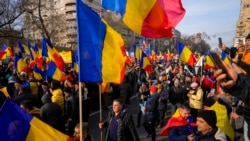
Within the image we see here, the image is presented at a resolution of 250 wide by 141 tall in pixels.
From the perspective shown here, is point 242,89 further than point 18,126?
No

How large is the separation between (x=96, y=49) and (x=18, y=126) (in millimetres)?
2024

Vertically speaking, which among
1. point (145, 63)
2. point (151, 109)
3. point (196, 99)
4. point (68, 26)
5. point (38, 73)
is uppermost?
point (68, 26)

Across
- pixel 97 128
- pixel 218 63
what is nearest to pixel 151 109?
pixel 97 128

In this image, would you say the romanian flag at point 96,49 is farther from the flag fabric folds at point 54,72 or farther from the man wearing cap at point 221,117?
the flag fabric folds at point 54,72

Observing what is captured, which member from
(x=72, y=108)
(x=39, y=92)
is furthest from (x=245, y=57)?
(x=39, y=92)

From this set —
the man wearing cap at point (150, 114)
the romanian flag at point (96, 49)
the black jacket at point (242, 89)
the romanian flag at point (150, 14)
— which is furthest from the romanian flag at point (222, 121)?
the black jacket at point (242, 89)

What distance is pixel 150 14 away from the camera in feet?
20.4

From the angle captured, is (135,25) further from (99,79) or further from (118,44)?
(99,79)

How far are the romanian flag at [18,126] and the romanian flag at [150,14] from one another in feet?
8.89

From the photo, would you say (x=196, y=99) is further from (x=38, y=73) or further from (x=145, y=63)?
(x=38, y=73)

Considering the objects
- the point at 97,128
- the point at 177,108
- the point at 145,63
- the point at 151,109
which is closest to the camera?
the point at 177,108

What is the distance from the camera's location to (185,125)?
5867 mm

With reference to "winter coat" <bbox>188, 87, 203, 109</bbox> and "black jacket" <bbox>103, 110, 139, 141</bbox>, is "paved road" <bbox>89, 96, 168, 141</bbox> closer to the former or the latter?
"winter coat" <bbox>188, 87, 203, 109</bbox>

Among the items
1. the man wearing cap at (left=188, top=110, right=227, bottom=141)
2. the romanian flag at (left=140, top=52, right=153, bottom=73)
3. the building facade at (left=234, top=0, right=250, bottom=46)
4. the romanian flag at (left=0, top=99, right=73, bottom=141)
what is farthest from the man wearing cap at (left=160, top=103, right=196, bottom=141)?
the building facade at (left=234, top=0, right=250, bottom=46)
